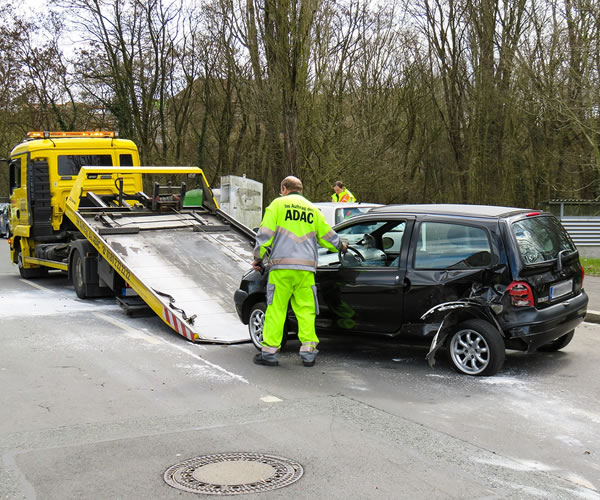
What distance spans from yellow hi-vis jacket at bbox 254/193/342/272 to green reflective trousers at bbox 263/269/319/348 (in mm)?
95

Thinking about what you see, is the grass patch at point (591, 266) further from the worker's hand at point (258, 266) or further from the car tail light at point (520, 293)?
the worker's hand at point (258, 266)

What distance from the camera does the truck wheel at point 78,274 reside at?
11.9m

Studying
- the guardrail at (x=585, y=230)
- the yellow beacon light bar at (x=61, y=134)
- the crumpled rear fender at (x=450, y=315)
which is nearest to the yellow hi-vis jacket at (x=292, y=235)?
the crumpled rear fender at (x=450, y=315)

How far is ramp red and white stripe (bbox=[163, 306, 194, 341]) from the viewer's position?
8.52 metres

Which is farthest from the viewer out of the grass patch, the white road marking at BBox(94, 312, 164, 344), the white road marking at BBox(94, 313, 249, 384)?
the grass patch

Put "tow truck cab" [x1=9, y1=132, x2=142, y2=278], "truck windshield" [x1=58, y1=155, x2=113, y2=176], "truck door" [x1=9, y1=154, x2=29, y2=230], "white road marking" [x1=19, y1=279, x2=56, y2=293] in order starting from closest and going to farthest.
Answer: "white road marking" [x1=19, y1=279, x2=56, y2=293], "tow truck cab" [x1=9, y1=132, x2=142, y2=278], "truck windshield" [x1=58, y1=155, x2=113, y2=176], "truck door" [x1=9, y1=154, x2=29, y2=230]

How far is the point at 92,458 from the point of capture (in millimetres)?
4703

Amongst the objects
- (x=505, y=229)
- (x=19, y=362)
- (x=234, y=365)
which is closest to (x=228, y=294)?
(x=234, y=365)

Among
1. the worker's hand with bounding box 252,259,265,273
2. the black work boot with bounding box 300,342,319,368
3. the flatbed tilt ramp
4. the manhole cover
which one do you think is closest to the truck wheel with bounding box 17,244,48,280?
the flatbed tilt ramp

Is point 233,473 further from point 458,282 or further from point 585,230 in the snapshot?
point 585,230

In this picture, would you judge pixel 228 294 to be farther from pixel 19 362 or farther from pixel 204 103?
pixel 204 103

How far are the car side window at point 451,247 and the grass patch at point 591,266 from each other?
8.42 m

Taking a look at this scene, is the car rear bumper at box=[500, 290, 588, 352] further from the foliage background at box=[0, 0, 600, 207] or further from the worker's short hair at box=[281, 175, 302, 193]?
the foliage background at box=[0, 0, 600, 207]

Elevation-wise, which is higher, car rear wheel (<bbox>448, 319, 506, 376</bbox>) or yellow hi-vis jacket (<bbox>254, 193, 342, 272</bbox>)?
yellow hi-vis jacket (<bbox>254, 193, 342, 272</bbox>)
